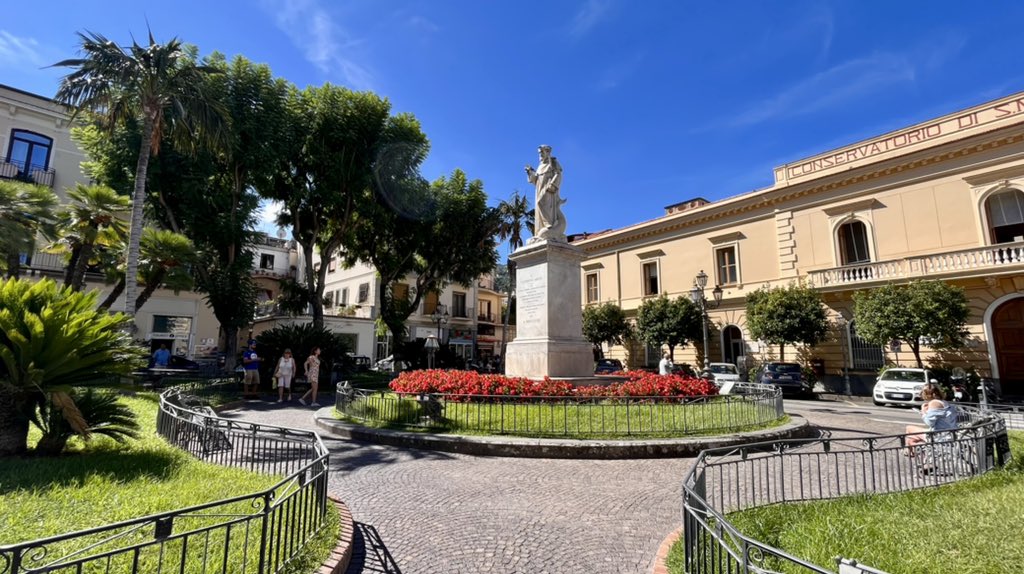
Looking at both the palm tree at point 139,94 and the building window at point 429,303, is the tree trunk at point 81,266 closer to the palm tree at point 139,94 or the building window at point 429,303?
the palm tree at point 139,94

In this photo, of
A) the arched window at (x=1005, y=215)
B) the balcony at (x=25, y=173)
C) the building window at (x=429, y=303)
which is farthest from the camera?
the building window at (x=429, y=303)

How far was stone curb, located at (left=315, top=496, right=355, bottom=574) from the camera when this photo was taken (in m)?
3.48

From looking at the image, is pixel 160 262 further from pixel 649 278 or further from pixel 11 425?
pixel 649 278

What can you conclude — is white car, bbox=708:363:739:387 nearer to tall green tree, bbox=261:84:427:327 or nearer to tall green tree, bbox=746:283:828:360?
tall green tree, bbox=746:283:828:360

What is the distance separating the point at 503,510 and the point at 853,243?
973 inches

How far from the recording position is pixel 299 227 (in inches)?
908

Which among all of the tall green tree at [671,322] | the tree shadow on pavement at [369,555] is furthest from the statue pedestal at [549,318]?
the tall green tree at [671,322]

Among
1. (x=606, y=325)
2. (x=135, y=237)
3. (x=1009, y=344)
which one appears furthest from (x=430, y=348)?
(x=1009, y=344)

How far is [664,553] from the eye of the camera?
3969 mm

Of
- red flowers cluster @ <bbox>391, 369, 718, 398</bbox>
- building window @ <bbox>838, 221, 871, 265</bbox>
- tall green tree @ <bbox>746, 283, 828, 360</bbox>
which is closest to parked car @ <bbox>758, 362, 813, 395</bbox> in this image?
tall green tree @ <bbox>746, 283, 828, 360</bbox>

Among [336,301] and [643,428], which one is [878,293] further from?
[336,301]

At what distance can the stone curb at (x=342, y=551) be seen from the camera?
3.48 m

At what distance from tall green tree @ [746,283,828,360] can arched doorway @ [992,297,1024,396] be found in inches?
223

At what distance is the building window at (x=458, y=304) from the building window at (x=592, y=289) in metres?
14.8
